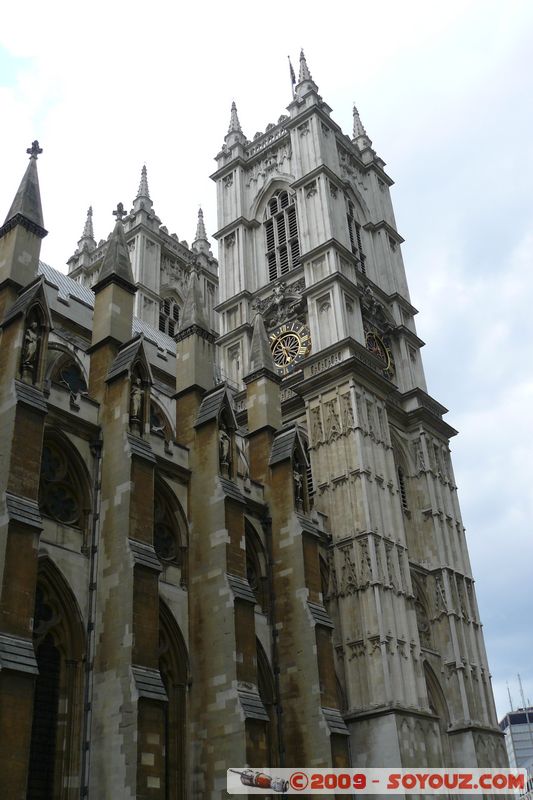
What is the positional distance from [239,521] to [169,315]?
2782 cm

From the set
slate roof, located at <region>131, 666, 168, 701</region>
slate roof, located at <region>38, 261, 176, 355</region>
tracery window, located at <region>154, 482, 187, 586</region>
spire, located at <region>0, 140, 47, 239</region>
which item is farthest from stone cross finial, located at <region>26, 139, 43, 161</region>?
slate roof, located at <region>131, 666, 168, 701</region>

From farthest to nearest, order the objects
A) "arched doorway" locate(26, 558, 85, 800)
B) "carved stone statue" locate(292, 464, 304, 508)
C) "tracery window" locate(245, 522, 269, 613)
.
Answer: "carved stone statue" locate(292, 464, 304, 508) < "tracery window" locate(245, 522, 269, 613) < "arched doorway" locate(26, 558, 85, 800)

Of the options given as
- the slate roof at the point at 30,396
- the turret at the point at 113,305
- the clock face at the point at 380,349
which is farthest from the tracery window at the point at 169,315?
the slate roof at the point at 30,396

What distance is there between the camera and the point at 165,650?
2228 centimetres

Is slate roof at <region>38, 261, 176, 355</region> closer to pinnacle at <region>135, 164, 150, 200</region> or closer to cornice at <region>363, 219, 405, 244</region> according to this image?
cornice at <region>363, 219, 405, 244</region>

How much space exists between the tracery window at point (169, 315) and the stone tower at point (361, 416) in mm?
7455

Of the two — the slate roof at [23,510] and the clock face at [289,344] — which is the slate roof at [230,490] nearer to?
the slate roof at [23,510]

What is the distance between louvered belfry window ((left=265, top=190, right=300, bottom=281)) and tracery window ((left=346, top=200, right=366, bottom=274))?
8.94 ft

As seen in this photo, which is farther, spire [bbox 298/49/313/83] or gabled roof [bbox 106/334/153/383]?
spire [bbox 298/49/313/83]

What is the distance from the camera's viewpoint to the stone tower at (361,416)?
28281 millimetres

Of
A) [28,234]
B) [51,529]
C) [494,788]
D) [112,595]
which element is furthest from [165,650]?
[494,788]

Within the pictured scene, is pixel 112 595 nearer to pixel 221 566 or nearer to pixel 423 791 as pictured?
pixel 221 566

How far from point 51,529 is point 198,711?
614 cm

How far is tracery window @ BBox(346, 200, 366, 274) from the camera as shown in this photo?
135 ft
